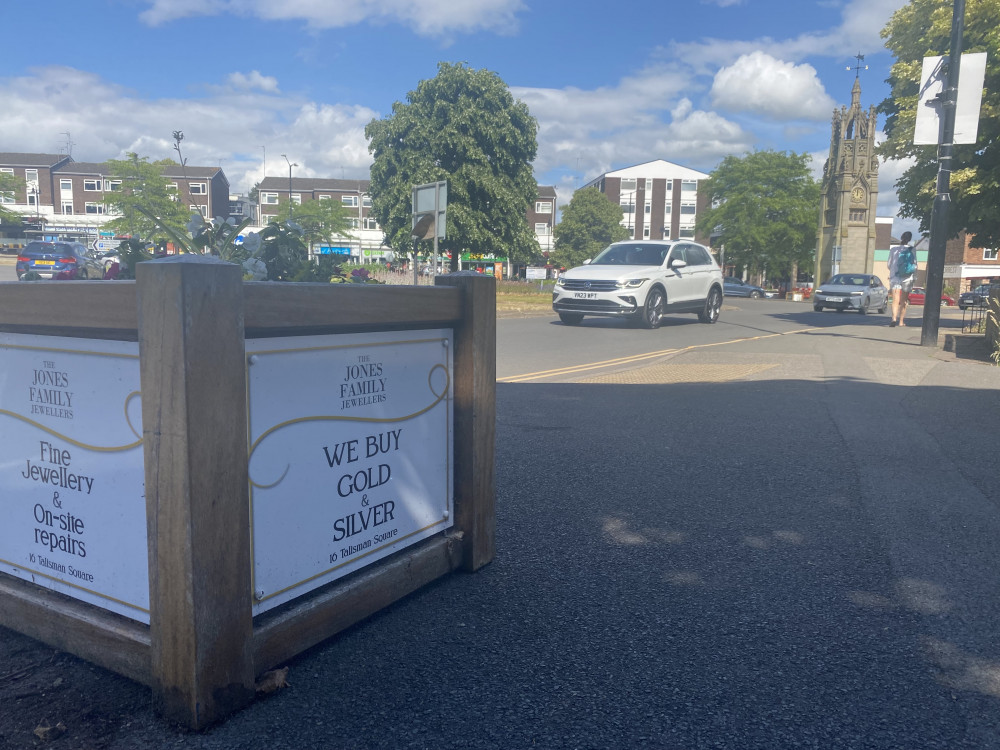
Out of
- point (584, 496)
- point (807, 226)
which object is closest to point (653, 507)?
point (584, 496)

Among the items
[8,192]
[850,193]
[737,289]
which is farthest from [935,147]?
[8,192]

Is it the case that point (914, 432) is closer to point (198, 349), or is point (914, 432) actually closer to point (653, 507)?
point (653, 507)

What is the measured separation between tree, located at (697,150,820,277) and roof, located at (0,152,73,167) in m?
66.9

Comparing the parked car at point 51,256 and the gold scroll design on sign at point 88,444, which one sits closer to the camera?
the gold scroll design on sign at point 88,444

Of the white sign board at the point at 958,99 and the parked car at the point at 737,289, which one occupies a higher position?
the white sign board at the point at 958,99

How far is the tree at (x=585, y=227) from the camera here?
80.4 meters

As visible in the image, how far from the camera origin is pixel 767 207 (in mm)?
67062

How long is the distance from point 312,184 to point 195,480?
101 metres

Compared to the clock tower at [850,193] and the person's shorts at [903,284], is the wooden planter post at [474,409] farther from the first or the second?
the clock tower at [850,193]

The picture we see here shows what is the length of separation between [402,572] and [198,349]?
125 cm

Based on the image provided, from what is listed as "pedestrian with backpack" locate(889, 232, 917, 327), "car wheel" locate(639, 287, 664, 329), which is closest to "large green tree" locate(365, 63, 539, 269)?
"car wheel" locate(639, 287, 664, 329)

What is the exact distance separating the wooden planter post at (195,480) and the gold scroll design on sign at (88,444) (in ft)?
0.59

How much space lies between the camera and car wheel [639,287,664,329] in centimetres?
1645

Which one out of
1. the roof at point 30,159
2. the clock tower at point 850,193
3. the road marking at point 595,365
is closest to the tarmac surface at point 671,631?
the road marking at point 595,365
